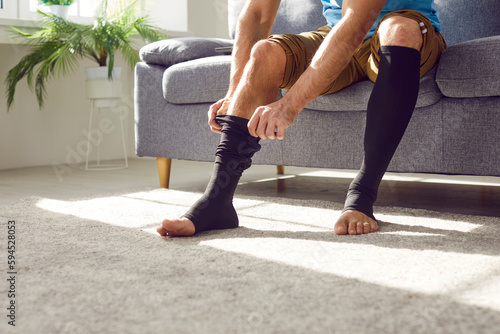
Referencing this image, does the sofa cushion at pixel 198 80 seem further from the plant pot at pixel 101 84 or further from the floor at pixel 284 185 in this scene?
the plant pot at pixel 101 84

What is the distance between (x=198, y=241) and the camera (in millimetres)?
1330

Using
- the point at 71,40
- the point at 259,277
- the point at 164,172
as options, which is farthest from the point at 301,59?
the point at 71,40

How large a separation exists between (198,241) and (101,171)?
1.95 meters

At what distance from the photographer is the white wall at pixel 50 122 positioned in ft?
10.8

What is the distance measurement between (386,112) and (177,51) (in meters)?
1.13

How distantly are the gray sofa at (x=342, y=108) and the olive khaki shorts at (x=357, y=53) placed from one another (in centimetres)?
4

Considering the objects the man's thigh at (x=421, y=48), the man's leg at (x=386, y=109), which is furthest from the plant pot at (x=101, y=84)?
the man's leg at (x=386, y=109)

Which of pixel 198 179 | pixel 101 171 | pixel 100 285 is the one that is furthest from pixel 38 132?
pixel 100 285

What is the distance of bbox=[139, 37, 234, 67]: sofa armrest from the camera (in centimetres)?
228

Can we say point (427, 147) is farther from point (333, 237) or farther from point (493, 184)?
point (493, 184)

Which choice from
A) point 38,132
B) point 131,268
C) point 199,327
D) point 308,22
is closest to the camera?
point 199,327

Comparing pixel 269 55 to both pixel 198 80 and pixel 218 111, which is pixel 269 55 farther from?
pixel 198 80

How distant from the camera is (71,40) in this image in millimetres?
2943

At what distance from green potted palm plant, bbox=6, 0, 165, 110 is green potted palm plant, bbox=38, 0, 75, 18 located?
0.11 meters
